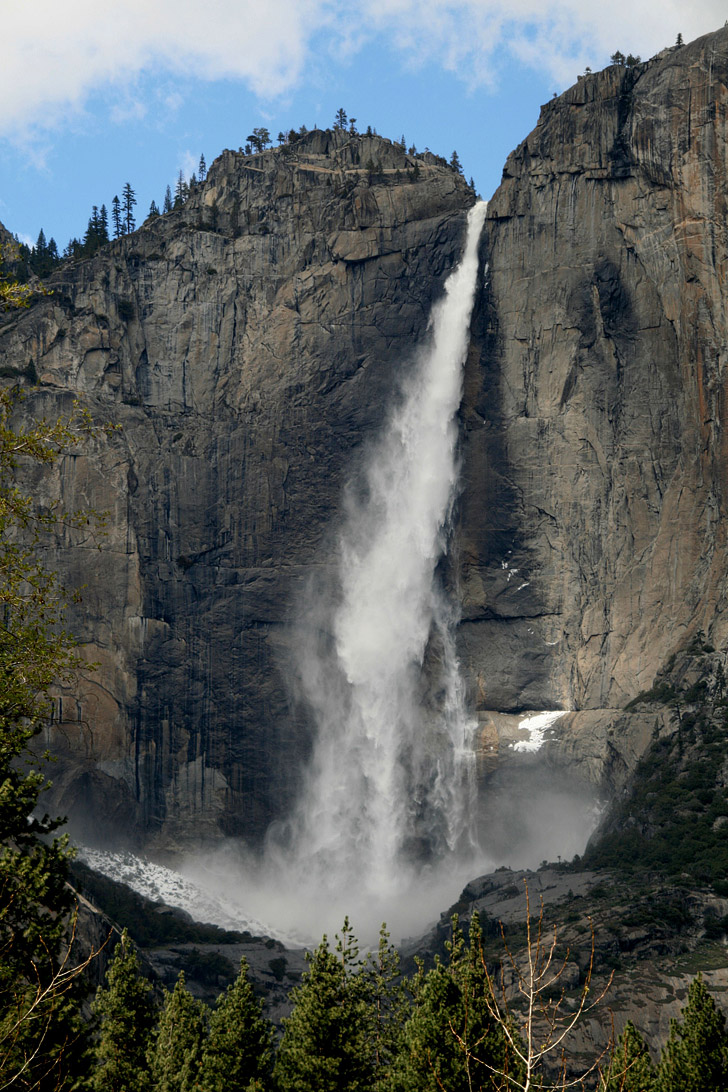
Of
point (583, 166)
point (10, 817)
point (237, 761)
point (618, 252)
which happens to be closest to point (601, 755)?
point (237, 761)

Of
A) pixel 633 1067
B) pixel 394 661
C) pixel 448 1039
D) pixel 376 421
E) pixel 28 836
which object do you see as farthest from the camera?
pixel 394 661

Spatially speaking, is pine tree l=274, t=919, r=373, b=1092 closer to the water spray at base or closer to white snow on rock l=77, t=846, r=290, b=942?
white snow on rock l=77, t=846, r=290, b=942

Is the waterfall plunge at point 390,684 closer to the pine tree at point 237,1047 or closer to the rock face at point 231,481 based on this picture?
the rock face at point 231,481

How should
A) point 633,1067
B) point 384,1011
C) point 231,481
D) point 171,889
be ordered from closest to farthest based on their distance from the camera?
point 633,1067 < point 384,1011 < point 171,889 < point 231,481

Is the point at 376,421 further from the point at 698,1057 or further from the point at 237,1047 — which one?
the point at 698,1057

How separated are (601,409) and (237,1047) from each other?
209ft

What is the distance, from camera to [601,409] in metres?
87.8

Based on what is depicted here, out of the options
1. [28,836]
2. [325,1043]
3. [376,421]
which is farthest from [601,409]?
[28,836]

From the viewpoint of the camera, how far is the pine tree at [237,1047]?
3161 centimetres

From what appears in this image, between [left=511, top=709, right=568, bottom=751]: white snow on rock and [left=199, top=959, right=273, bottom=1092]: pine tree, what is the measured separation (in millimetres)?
56410

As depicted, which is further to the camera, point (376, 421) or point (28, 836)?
point (376, 421)

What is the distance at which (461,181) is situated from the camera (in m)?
98.9

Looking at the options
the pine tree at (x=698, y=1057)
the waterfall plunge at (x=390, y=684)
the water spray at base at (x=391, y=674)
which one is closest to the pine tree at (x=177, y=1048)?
the pine tree at (x=698, y=1057)

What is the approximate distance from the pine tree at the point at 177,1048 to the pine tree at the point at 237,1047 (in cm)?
50
